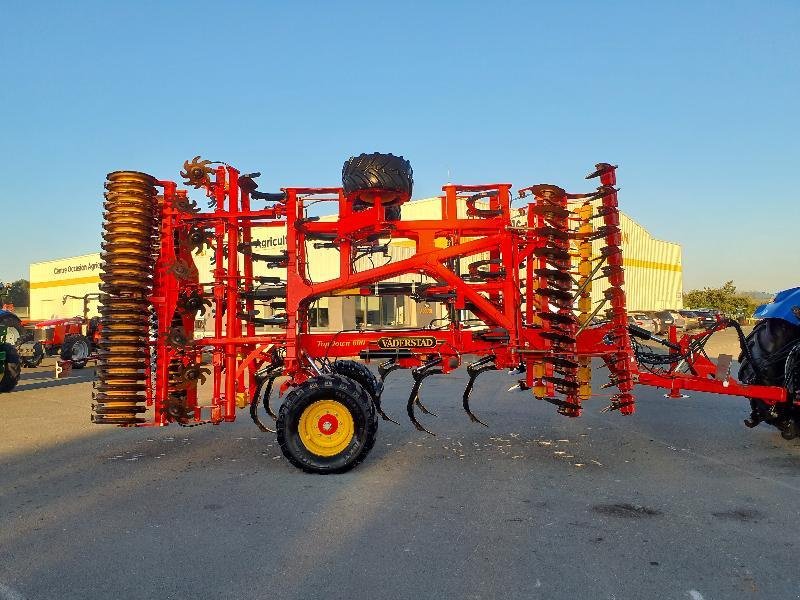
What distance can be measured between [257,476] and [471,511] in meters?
2.20

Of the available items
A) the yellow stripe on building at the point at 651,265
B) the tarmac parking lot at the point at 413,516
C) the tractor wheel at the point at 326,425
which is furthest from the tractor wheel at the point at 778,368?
the yellow stripe on building at the point at 651,265

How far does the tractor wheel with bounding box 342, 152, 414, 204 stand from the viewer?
256 inches

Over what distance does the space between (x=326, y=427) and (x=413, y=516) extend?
5.51ft

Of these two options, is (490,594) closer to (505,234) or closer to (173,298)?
(505,234)

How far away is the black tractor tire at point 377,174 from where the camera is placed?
6512 mm

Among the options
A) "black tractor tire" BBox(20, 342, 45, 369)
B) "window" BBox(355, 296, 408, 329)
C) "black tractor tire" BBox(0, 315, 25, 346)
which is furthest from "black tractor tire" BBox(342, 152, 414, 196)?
"window" BBox(355, 296, 408, 329)

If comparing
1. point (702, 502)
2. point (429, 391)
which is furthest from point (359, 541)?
point (429, 391)

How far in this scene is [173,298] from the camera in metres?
6.69

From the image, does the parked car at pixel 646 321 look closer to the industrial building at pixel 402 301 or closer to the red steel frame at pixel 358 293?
the industrial building at pixel 402 301

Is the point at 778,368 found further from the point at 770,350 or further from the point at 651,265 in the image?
the point at 651,265

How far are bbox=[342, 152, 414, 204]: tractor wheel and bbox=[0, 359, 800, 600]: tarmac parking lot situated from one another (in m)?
2.81

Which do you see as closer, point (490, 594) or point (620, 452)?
point (490, 594)

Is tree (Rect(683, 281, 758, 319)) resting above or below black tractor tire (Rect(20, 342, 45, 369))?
above

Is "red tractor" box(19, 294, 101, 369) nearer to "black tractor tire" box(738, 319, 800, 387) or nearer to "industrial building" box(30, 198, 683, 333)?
"industrial building" box(30, 198, 683, 333)
